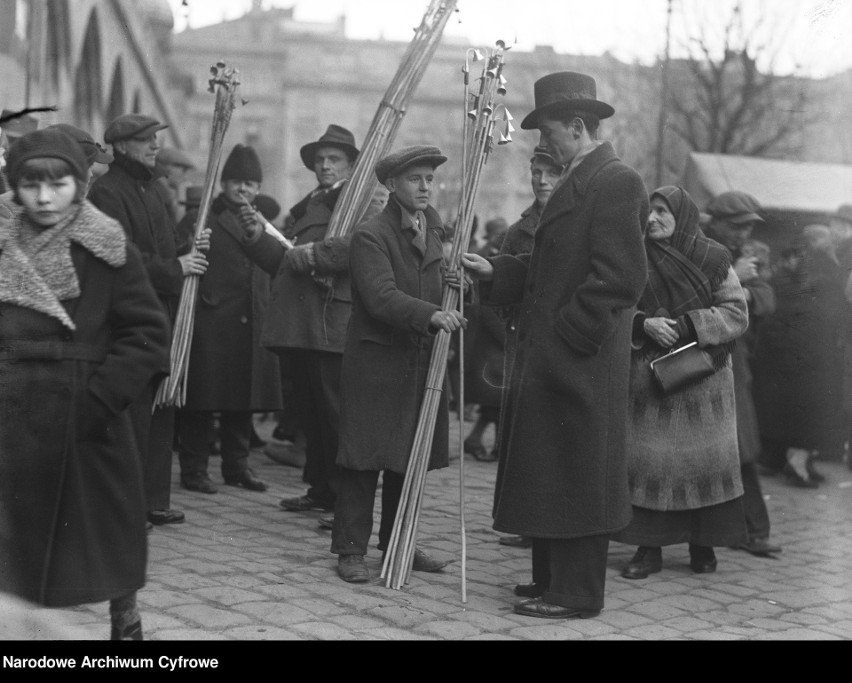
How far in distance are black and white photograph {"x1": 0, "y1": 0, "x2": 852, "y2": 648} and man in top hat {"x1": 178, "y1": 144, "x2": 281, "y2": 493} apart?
0.06ft

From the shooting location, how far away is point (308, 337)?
21.5ft

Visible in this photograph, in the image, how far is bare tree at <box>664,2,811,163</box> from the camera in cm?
2092

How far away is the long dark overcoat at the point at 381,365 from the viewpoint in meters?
5.36

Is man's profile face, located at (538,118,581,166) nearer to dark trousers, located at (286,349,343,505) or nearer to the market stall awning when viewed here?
dark trousers, located at (286,349,343,505)

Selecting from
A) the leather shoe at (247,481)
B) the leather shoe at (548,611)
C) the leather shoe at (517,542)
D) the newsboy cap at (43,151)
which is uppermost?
the newsboy cap at (43,151)

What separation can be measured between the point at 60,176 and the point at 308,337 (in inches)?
116

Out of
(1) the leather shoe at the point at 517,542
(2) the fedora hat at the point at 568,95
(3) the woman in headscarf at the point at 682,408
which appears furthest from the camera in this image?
(1) the leather shoe at the point at 517,542

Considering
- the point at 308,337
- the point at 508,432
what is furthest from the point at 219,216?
the point at 508,432

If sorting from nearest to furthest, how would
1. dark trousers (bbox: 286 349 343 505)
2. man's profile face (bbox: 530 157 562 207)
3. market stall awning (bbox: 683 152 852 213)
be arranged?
man's profile face (bbox: 530 157 562 207) → dark trousers (bbox: 286 349 343 505) → market stall awning (bbox: 683 152 852 213)

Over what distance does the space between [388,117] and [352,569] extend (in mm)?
2429

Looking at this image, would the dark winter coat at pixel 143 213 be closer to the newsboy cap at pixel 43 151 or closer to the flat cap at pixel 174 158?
the newsboy cap at pixel 43 151

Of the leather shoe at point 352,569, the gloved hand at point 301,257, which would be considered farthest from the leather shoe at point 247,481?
the leather shoe at point 352,569

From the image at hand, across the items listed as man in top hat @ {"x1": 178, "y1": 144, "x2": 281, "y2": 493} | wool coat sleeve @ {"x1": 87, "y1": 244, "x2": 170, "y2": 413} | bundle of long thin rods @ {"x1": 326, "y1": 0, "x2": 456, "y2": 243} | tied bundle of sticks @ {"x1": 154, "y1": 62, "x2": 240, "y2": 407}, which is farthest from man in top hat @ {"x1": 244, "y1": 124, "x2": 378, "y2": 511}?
wool coat sleeve @ {"x1": 87, "y1": 244, "x2": 170, "y2": 413}
